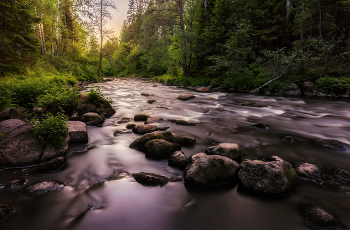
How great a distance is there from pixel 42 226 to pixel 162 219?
69.5 inches

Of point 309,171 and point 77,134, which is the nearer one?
point 309,171

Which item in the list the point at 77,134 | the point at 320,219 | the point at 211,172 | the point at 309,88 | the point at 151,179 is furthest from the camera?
the point at 309,88

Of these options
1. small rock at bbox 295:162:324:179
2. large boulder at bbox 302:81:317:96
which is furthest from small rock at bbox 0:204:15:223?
large boulder at bbox 302:81:317:96

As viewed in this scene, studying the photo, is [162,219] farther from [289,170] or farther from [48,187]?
[289,170]

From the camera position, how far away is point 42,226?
103 inches

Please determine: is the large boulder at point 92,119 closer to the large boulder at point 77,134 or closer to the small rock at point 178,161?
the large boulder at point 77,134

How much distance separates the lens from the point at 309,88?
1359 cm

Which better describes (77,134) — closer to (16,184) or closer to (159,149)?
(16,184)

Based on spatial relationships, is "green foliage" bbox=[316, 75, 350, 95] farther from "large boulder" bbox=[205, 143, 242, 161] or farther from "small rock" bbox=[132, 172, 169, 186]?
"small rock" bbox=[132, 172, 169, 186]

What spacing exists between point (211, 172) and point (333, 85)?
45.9ft

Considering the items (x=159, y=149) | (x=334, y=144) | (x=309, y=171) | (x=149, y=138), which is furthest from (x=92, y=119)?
(x=334, y=144)

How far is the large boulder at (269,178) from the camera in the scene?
124 inches

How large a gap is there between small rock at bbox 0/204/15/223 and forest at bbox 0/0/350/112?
5138mm

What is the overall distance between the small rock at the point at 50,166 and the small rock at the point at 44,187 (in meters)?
0.45
